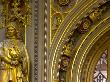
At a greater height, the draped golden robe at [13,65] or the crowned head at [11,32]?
the crowned head at [11,32]

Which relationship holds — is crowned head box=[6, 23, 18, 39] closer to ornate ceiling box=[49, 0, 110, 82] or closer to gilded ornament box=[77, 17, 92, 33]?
ornate ceiling box=[49, 0, 110, 82]

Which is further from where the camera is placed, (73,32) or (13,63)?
(73,32)

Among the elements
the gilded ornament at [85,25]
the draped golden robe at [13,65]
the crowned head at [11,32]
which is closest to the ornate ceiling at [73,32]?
the gilded ornament at [85,25]

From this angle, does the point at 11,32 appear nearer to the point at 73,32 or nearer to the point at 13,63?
the point at 13,63

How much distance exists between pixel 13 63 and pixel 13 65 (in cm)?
3

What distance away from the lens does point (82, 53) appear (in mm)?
5777

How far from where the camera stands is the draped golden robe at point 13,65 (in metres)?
5.57

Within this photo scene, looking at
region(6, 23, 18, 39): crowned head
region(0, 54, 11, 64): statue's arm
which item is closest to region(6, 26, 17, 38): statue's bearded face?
region(6, 23, 18, 39): crowned head

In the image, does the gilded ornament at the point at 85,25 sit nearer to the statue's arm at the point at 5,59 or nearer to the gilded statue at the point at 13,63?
the gilded statue at the point at 13,63

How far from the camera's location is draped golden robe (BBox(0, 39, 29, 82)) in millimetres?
5574

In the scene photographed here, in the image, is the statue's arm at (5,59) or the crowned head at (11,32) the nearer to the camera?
the statue's arm at (5,59)

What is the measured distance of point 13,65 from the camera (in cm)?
559

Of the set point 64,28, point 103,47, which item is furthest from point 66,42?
point 103,47

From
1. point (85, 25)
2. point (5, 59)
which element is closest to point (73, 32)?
point (85, 25)
